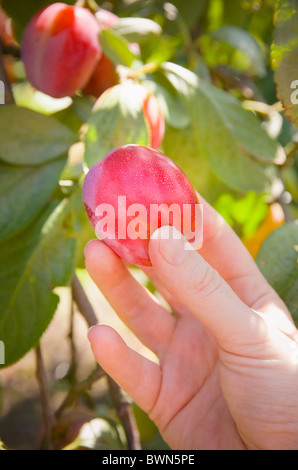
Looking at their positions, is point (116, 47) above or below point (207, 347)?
above

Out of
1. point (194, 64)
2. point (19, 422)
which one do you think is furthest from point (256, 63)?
point (19, 422)

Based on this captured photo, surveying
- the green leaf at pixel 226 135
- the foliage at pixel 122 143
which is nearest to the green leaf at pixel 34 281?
the foliage at pixel 122 143

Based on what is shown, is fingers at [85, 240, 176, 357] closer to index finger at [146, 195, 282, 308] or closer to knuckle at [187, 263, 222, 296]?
index finger at [146, 195, 282, 308]

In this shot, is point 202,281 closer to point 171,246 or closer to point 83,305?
point 171,246

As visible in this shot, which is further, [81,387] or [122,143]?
[81,387]

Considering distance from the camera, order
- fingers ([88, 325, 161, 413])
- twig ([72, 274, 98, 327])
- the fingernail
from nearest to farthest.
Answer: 1. the fingernail
2. fingers ([88, 325, 161, 413])
3. twig ([72, 274, 98, 327])

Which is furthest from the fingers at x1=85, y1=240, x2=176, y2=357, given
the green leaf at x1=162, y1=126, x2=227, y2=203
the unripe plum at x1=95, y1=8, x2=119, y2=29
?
the unripe plum at x1=95, y1=8, x2=119, y2=29

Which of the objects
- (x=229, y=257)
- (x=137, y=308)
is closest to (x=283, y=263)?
(x=229, y=257)
